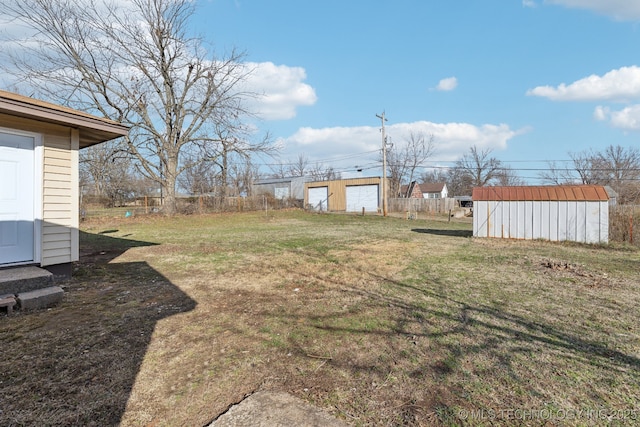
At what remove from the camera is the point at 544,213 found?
381 inches

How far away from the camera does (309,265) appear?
632 centimetres

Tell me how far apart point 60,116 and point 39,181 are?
1.04 meters

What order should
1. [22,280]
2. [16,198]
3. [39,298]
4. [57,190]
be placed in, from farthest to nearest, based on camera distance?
[57,190] < [16,198] < [22,280] < [39,298]

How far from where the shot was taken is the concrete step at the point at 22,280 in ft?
12.3

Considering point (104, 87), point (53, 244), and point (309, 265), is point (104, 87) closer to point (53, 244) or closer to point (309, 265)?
point (53, 244)

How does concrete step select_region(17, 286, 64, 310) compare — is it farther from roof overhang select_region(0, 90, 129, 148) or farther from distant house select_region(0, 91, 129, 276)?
roof overhang select_region(0, 90, 129, 148)

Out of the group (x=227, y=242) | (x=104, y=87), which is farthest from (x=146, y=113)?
(x=227, y=242)

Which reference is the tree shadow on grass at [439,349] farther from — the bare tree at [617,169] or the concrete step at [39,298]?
the bare tree at [617,169]

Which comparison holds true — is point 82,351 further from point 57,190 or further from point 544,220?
point 544,220

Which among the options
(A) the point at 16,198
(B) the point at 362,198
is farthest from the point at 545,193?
(B) the point at 362,198

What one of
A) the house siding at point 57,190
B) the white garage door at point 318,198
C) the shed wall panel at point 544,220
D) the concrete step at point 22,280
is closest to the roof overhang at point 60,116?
the house siding at point 57,190

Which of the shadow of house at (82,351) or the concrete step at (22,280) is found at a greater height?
the concrete step at (22,280)

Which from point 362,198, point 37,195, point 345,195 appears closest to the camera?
point 37,195

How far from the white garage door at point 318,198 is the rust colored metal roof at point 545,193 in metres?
20.2
